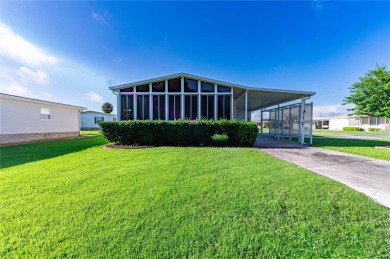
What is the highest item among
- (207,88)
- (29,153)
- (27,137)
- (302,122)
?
(207,88)

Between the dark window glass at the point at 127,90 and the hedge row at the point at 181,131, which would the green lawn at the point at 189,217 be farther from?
the dark window glass at the point at 127,90

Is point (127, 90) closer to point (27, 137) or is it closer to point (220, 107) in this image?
point (220, 107)

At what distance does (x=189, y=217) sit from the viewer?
2.31m

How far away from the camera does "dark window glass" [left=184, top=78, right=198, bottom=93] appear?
10617 millimetres

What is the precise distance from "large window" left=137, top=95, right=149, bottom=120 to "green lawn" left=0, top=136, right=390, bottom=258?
7.03 metres

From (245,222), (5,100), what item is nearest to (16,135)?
(5,100)

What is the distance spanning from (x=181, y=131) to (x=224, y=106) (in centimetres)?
386

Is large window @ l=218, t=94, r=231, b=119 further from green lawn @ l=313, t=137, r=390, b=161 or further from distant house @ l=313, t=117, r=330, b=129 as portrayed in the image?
distant house @ l=313, t=117, r=330, b=129

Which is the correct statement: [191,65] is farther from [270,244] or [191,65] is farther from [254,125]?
[270,244]

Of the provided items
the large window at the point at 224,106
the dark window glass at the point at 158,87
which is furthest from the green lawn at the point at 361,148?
the dark window glass at the point at 158,87

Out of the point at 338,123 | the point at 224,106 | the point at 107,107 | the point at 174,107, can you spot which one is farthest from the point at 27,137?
the point at 338,123

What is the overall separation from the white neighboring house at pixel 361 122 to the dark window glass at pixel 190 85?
84.4ft

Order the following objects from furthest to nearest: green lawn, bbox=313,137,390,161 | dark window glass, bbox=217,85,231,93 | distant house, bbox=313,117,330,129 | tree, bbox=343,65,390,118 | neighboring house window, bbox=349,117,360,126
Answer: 1. distant house, bbox=313,117,330,129
2. neighboring house window, bbox=349,117,360,126
3. dark window glass, bbox=217,85,231,93
4. tree, bbox=343,65,390,118
5. green lawn, bbox=313,137,390,161

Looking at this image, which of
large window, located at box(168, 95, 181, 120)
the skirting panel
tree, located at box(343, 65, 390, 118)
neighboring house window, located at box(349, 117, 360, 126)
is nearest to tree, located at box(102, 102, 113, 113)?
the skirting panel
